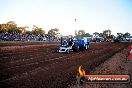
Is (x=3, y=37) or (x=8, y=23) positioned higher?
(x=8, y=23)

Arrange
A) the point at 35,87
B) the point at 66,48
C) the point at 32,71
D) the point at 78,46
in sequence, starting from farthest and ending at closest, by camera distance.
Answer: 1. the point at 78,46
2. the point at 66,48
3. the point at 32,71
4. the point at 35,87

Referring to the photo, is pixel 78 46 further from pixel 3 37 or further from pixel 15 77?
pixel 3 37

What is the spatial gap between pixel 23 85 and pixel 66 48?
1566 centimetres

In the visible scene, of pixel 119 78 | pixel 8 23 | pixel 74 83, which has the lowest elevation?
pixel 74 83

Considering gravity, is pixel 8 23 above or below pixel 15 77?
above

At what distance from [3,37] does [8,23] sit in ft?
118

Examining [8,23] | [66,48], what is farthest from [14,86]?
[8,23]

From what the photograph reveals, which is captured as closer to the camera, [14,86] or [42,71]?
[14,86]

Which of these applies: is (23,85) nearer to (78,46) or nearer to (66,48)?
(66,48)

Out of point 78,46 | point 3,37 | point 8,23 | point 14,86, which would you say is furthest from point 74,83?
point 8,23

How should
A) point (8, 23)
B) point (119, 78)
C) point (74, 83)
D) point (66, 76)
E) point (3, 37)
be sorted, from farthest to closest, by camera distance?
point (8, 23), point (3, 37), point (66, 76), point (74, 83), point (119, 78)

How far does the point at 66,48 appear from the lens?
24.1 metres

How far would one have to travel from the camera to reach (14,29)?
3228 inches

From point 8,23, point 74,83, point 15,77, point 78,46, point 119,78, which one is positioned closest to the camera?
point 119,78
